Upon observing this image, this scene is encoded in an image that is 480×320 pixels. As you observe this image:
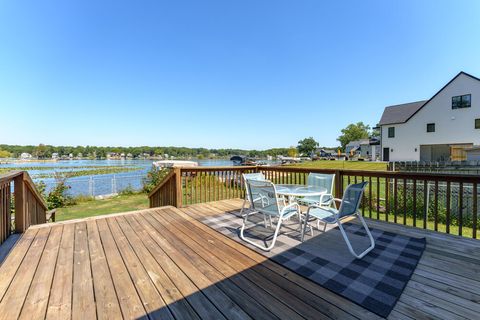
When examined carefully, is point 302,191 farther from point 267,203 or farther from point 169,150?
point 169,150

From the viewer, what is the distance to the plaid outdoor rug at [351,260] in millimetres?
1676

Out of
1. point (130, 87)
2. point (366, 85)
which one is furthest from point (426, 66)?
point (130, 87)

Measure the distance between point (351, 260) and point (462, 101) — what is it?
78.7 feet

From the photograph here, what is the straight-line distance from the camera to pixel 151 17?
309 inches

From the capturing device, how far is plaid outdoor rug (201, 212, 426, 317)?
1676 mm

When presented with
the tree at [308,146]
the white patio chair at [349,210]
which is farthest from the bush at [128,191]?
the tree at [308,146]

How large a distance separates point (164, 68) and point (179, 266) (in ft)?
37.6

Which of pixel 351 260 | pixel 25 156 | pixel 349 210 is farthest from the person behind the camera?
pixel 25 156

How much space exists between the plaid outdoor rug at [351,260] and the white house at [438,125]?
22428mm

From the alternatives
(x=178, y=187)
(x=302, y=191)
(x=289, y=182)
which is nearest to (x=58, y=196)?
(x=178, y=187)

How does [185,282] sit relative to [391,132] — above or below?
below

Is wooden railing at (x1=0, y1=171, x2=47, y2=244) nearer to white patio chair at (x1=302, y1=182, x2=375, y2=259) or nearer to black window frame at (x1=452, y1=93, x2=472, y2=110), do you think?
white patio chair at (x1=302, y1=182, x2=375, y2=259)

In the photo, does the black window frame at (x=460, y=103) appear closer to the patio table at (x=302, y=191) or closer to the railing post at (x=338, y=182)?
the railing post at (x=338, y=182)

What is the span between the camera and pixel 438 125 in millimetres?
18766
